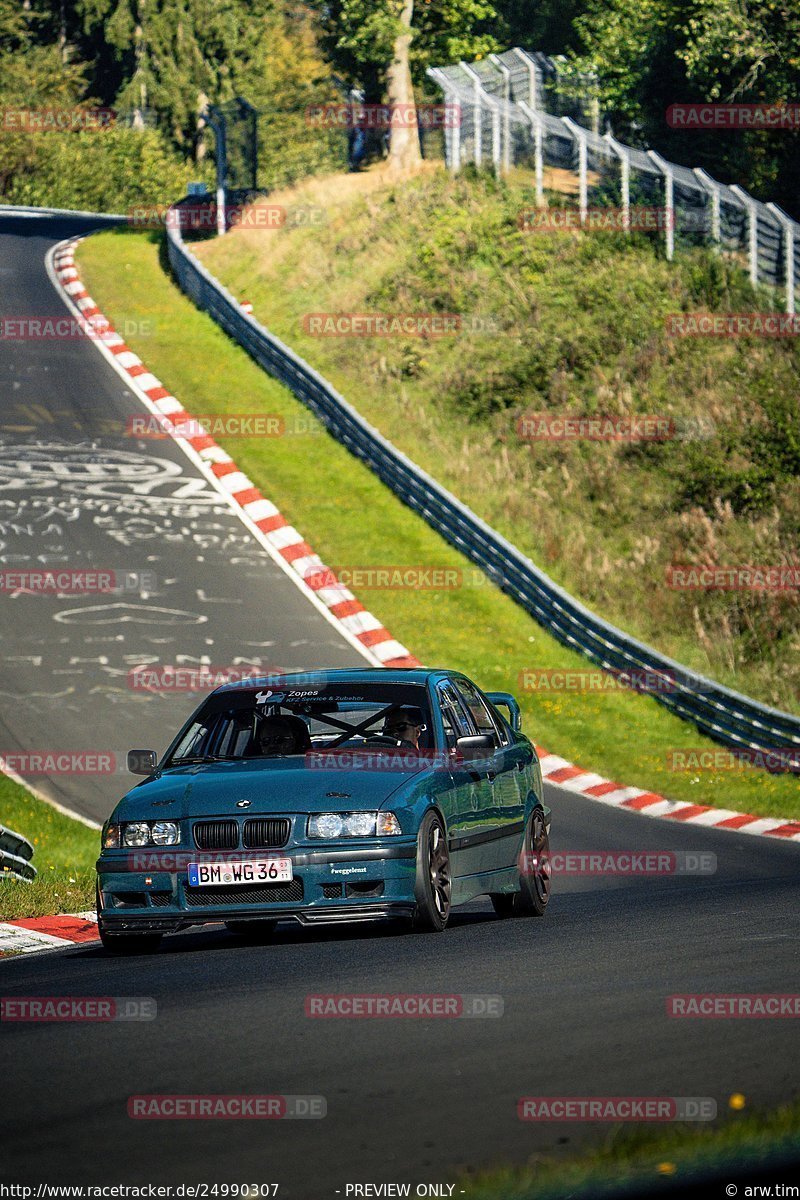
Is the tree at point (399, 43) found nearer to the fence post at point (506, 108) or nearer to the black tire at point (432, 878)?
the fence post at point (506, 108)

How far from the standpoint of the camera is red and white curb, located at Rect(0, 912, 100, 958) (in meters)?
10.7

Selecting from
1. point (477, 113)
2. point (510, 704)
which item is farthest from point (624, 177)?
point (510, 704)

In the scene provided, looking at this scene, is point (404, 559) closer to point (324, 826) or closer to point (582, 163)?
point (582, 163)

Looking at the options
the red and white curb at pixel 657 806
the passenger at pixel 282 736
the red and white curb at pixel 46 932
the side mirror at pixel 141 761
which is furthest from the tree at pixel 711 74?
the side mirror at pixel 141 761

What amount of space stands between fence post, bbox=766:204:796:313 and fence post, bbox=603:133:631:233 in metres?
3.42

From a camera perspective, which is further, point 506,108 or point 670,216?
point 506,108

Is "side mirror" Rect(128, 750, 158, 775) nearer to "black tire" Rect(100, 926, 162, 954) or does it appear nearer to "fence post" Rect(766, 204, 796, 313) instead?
"black tire" Rect(100, 926, 162, 954)

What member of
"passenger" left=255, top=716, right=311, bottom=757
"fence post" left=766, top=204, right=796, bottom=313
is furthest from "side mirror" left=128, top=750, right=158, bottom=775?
"fence post" left=766, top=204, right=796, bottom=313

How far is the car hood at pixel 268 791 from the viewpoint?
9.47 metres

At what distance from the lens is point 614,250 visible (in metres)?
37.4

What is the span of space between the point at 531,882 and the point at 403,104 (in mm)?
38113

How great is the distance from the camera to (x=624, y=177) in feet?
121

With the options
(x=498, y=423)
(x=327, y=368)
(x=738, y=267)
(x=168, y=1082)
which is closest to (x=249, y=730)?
(x=168, y=1082)

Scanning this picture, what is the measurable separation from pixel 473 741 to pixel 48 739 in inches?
372
